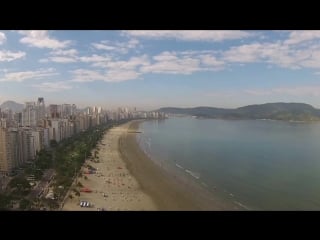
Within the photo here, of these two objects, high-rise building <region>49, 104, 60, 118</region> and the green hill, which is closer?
high-rise building <region>49, 104, 60, 118</region>

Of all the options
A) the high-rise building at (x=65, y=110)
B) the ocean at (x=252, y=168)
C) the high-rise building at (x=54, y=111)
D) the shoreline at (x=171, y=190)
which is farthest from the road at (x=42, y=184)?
the high-rise building at (x=65, y=110)

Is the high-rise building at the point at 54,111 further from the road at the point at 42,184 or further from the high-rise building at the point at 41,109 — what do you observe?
the road at the point at 42,184

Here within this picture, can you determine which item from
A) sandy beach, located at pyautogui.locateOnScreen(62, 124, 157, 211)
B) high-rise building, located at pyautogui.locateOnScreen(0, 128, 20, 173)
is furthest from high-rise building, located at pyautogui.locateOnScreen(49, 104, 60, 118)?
high-rise building, located at pyautogui.locateOnScreen(0, 128, 20, 173)

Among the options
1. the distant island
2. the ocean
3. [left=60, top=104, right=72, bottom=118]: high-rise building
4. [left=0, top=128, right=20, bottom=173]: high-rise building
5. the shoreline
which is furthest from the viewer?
the distant island

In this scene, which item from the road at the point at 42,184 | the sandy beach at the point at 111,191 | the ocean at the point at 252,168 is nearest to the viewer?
the sandy beach at the point at 111,191

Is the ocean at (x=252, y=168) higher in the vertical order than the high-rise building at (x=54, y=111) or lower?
lower

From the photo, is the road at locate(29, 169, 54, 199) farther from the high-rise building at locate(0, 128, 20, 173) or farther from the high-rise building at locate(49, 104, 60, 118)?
the high-rise building at locate(49, 104, 60, 118)
